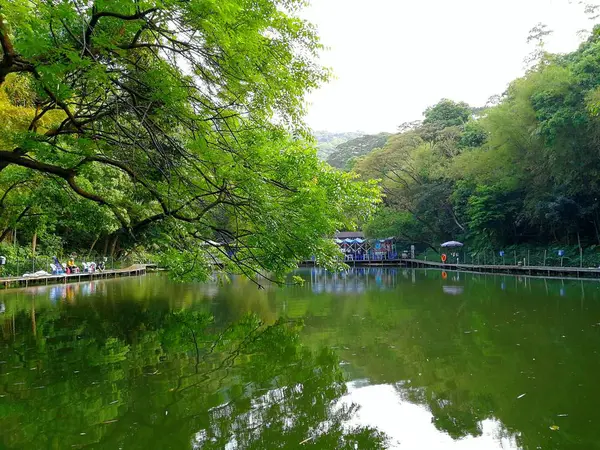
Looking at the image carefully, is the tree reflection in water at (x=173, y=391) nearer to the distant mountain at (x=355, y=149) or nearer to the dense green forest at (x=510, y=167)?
the dense green forest at (x=510, y=167)

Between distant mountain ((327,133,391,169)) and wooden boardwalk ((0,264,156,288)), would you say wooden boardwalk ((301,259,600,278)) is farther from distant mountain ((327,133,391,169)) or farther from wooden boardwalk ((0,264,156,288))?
distant mountain ((327,133,391,169))

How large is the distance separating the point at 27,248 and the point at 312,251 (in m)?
21.1

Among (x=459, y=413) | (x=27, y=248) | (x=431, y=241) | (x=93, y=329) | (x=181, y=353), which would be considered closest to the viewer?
(x=459, y=413)

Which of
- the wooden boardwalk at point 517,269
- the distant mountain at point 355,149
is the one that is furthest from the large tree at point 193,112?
the distant mountain at point 355,149

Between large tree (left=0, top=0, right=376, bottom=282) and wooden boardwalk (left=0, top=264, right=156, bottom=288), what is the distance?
49.4 ft

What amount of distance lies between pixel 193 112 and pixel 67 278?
22732 mm

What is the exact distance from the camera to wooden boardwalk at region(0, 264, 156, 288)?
19938mm

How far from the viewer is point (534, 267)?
23.5 metres

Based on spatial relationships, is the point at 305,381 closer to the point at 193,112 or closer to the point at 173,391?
the point at 173,391

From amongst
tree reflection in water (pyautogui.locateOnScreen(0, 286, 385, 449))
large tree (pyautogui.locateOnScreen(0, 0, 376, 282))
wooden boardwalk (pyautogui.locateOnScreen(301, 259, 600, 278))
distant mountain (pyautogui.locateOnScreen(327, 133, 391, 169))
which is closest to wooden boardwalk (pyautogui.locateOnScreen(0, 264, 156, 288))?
tree reflection in water (pyautogui.locateOnScreen(0, 286, 385, 449))

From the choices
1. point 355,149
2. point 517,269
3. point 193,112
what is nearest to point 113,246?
point 517,269

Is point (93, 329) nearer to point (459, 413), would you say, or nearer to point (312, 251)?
point (312, 251)

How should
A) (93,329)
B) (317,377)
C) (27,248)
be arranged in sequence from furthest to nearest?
(27,248) → (93,329) → (317,377)

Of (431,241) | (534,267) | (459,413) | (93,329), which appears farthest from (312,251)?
(431,241)
